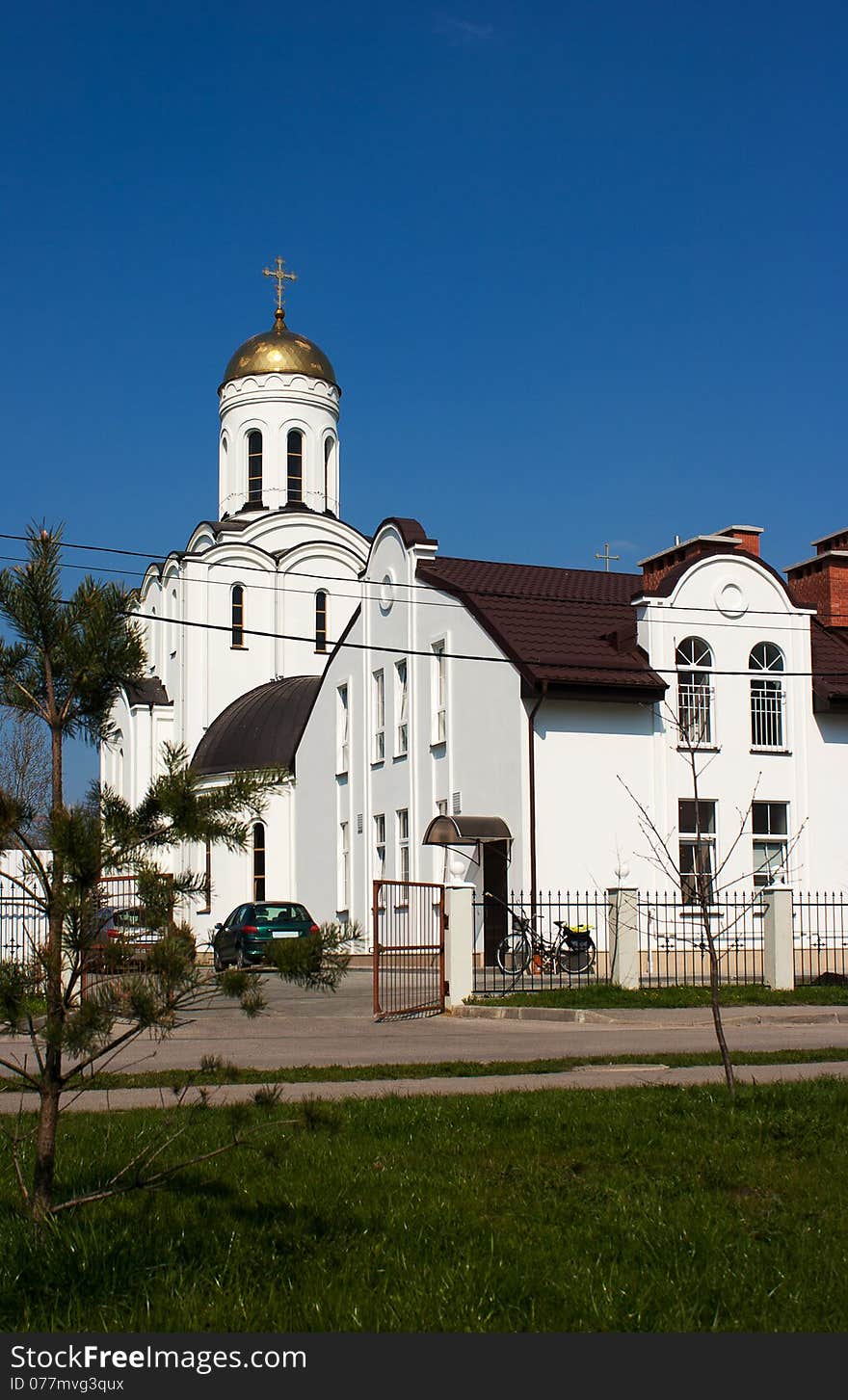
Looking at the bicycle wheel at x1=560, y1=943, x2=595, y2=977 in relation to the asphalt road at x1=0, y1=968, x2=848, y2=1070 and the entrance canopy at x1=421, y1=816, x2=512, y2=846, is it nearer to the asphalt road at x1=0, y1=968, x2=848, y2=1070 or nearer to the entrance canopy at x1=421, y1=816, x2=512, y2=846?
the entrance canopy at x1=421, y1=816, x2=512, y2=846

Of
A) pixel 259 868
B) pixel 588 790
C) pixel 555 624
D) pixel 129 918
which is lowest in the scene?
pixel 259 868

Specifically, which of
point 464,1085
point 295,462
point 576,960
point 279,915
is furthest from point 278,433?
point 464,1085

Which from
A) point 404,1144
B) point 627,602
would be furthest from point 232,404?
point 404,1144

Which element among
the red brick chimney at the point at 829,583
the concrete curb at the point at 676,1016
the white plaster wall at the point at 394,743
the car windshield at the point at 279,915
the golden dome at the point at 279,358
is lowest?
the concrete curb at the point at 676,1016

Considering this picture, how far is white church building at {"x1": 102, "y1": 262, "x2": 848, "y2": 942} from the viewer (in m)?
29.2

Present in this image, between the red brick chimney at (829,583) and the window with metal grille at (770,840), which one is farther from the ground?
the red brick chimney at (829,583)

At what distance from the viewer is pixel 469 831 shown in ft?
94.4

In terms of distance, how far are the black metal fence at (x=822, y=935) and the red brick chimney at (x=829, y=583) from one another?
6.94 metres

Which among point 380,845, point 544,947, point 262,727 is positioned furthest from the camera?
point 262,727

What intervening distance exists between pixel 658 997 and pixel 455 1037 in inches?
181

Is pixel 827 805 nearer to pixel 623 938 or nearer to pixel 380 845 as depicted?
pixel 623 938

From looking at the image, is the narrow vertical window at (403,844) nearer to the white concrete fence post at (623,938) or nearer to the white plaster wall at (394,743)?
the white plaster wall at (394,743)

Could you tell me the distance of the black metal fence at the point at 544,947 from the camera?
24.9m

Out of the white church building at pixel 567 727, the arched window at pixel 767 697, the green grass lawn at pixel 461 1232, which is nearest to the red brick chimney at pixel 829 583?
the white church building at pixel 567 727
